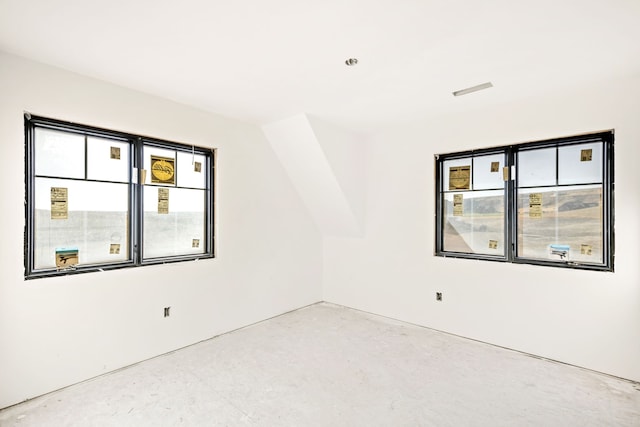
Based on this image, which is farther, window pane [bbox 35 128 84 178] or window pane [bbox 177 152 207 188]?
window pane [bbox 177 152 207 188]

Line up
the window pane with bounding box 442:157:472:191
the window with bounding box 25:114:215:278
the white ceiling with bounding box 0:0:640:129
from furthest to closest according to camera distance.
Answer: the window pane with bounding box 442:157:472:191
the window with bounding box 25:114:215:278
the white ceiling with bounding box 0:0:640:129

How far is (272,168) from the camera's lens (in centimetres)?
410

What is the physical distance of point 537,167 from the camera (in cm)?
312

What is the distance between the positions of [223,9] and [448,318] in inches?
139

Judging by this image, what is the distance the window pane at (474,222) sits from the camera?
3.38m

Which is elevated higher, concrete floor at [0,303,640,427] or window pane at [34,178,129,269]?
window pane at [34,178,129,269]

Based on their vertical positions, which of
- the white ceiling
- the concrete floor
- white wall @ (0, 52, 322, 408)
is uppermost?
the white ceiling

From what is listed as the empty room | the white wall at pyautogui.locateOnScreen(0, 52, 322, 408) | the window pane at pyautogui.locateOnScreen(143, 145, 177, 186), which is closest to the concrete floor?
the empty room

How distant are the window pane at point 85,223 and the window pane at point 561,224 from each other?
3.84 meters

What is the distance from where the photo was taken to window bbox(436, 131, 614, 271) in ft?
9.25

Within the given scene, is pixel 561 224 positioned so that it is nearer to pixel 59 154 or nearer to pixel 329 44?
pixel 329 44

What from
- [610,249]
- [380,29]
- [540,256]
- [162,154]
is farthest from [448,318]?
[162,154]

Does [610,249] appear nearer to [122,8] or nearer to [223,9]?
[223,9]

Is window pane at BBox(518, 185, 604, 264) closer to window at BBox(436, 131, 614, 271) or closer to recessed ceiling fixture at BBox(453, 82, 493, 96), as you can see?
window at BBox(436, 131, 614, 271)
